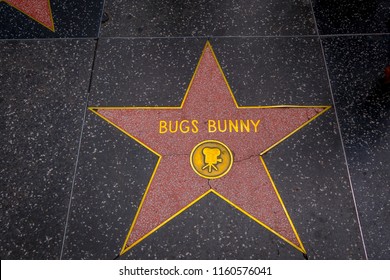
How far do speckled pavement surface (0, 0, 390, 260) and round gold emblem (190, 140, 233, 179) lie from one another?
0.03m

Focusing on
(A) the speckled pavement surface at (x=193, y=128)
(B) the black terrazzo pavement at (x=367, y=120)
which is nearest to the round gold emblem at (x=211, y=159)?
(A) the speckled pavement surface at (x=193, y=128)

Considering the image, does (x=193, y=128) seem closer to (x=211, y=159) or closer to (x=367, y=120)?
(x=211, y=159)

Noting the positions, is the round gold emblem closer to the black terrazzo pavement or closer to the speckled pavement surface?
the speckled pavement surface

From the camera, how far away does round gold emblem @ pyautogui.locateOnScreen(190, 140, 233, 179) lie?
158 cm

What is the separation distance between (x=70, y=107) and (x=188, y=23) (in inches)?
31.9

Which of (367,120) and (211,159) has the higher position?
(367,120)

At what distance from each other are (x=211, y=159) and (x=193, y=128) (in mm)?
180

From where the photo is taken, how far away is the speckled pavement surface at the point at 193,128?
4.84 ft

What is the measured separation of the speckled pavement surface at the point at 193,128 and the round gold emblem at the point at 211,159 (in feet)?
0.09

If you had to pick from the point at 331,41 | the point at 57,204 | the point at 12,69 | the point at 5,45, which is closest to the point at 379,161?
the point at 331,41

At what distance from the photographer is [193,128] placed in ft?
5.50

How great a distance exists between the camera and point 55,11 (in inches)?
81.1

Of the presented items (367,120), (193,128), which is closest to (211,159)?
(193,128)
